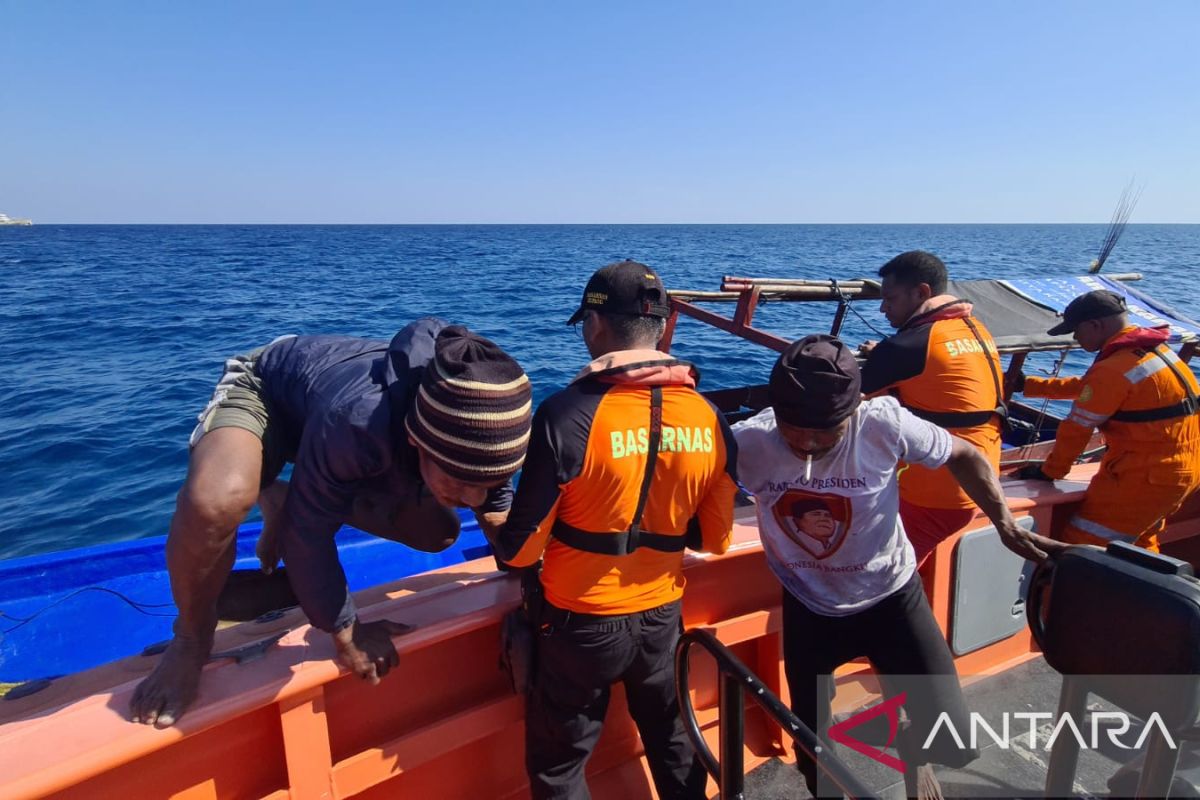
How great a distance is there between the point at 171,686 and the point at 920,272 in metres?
3.58

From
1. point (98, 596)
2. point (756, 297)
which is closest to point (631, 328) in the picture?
point (756, 297)

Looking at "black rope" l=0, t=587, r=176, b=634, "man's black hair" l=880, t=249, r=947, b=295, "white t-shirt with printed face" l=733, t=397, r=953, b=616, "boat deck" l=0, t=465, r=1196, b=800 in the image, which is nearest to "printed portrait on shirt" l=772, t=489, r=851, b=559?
"white t-shirt with printed face" l=733, t=397, r=953, b=616

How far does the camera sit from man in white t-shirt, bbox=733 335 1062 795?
87.7 inches

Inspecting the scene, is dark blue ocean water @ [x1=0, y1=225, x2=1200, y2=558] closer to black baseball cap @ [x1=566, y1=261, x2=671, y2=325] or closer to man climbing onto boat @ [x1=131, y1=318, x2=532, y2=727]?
man climbing onto boat @ [x1=131, y1=318, x2=532, y2=727]

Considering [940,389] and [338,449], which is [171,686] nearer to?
[338,449]

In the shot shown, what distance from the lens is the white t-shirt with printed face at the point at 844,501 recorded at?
2.23m

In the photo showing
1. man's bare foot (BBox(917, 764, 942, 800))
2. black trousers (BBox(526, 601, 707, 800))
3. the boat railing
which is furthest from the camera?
the boat railing

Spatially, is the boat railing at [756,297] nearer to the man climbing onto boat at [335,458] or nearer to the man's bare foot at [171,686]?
the man climbing onto boat at [335,458]

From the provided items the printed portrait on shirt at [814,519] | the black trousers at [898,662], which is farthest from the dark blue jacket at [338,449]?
the black trousers at [898,662]

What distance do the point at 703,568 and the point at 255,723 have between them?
172 centimetres

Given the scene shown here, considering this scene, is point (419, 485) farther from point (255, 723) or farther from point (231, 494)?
point (255, 723)

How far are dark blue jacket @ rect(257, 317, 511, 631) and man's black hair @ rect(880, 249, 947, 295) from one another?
8.23 ft

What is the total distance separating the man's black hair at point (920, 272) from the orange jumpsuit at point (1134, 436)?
1.04 m

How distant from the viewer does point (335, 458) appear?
179 centimetres
